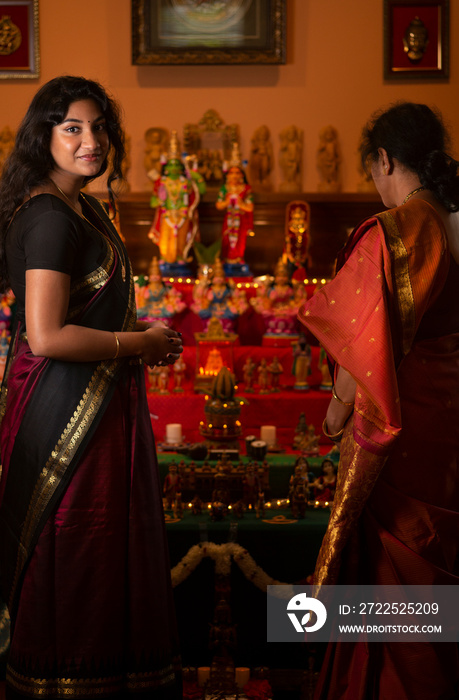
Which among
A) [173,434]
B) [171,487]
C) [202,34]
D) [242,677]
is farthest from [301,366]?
[202,34]

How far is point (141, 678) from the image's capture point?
1590mm

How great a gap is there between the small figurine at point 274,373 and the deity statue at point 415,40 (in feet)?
9.81

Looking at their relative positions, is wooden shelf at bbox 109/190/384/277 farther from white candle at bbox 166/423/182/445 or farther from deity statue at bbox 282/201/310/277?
white candle at bbox 166/423/182/445

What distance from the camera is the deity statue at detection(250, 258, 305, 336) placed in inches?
149

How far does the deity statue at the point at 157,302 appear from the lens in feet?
12.5

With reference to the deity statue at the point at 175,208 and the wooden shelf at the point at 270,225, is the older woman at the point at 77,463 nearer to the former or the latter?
the deity statue at the point at 175,208

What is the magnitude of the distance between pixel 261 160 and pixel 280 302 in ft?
6.14

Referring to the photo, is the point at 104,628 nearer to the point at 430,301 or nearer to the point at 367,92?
the point at 430,301

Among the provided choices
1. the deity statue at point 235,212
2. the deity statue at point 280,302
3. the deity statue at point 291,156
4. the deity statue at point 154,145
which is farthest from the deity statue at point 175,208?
the deity statue at point 291,156

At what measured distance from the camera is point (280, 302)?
3869 millimetres

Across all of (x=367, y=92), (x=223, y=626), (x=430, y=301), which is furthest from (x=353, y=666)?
(x=367, y=92)

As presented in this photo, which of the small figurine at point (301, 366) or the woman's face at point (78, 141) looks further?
the small figurine at point (301, 366)

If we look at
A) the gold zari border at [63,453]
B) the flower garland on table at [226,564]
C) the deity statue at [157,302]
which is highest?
the deity statue at [157,302]

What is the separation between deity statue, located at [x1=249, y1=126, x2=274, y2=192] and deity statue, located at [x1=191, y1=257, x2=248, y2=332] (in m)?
1.76
